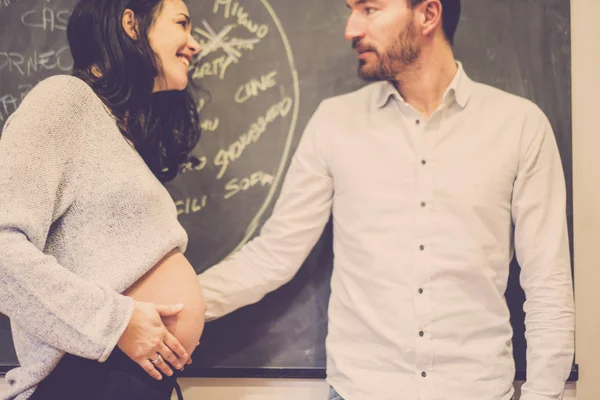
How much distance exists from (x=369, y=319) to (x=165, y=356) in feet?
1.60

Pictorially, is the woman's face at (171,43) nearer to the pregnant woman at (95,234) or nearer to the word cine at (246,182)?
the pregnant woman at (95,234)

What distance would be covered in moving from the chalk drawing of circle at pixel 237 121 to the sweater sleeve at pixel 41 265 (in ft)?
1.91

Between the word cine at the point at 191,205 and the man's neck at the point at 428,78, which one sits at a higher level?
the man's neck at the point at 428,78

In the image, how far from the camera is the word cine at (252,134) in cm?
163

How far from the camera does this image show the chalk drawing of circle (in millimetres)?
1628

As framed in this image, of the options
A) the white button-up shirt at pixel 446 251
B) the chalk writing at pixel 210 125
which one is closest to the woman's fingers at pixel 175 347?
the white button-up shirt at pixel 446 251

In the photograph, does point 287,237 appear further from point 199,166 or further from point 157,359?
point 157,359

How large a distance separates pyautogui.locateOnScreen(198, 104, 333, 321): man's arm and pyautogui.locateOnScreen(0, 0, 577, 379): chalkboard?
0.09 metres

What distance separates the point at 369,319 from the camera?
138 centimetres

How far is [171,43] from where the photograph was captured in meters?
1.35

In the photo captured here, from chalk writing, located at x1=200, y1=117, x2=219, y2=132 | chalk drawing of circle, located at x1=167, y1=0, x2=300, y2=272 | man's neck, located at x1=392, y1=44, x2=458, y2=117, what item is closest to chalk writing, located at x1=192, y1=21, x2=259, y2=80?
chalk drawing of circle, located at x1=167, y1=0, x2=300, y2=272

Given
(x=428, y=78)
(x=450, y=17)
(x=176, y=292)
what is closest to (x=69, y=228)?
(x=176, y=292)

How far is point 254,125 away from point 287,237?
1.10ft

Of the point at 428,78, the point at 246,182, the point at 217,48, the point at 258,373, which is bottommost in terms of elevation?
the point at 258,373
